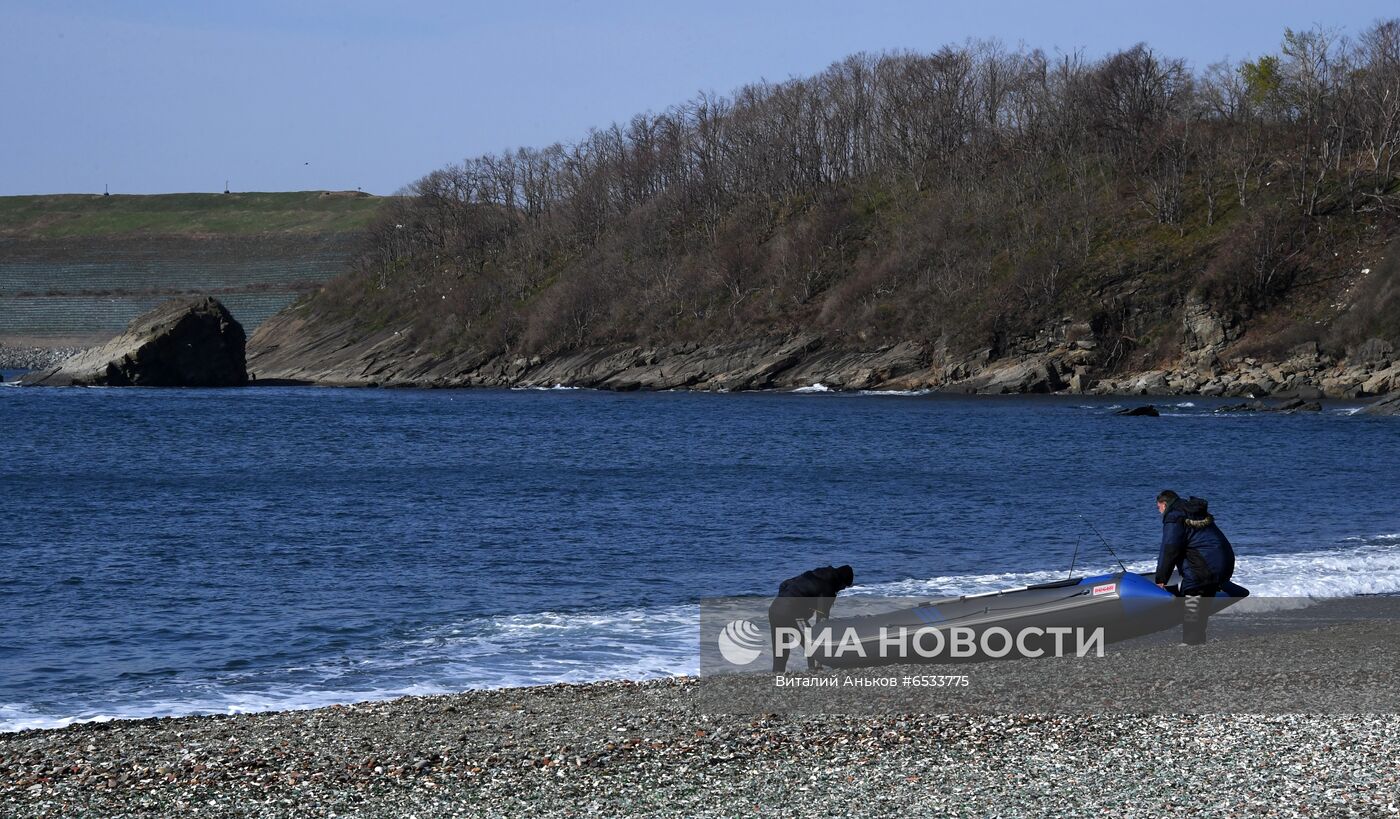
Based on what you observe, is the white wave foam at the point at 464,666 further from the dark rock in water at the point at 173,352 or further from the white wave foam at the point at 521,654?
the dark rock in water at the point at 173,352

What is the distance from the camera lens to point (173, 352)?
123625 millimetres

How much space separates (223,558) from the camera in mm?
29891

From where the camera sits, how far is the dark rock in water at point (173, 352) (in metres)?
122

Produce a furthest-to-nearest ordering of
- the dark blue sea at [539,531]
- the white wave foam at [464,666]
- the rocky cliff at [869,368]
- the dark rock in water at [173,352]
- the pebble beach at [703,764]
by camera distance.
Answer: the dark rock in water at [173,352] < the rocky cliff at [869,368] < the dark blue sea at [539,531] < the white wave foam at [464,666] < the pebble beach at [703,764]

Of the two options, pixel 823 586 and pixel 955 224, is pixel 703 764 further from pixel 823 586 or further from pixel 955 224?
pixel 955 224

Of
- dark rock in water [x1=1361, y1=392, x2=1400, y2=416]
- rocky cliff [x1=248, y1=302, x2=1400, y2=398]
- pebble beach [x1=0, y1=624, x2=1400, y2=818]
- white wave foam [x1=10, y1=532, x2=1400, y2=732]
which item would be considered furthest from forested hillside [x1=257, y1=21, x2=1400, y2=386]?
pebble beach [x1=0, y1=624, x2=1400, y2=818]

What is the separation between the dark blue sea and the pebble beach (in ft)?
10.7

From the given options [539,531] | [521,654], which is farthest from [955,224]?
[521,654]

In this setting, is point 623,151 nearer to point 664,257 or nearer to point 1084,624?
point 664,257

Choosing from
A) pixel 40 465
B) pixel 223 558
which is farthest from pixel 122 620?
pixel 40 465

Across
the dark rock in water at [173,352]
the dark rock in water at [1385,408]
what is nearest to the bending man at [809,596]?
the dark rock in water at [1385,408]

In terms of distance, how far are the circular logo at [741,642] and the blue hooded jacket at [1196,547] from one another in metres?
5.46

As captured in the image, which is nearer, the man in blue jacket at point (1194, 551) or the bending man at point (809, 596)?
the bending man at point (809, 596)

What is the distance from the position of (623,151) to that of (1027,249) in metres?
64.6
